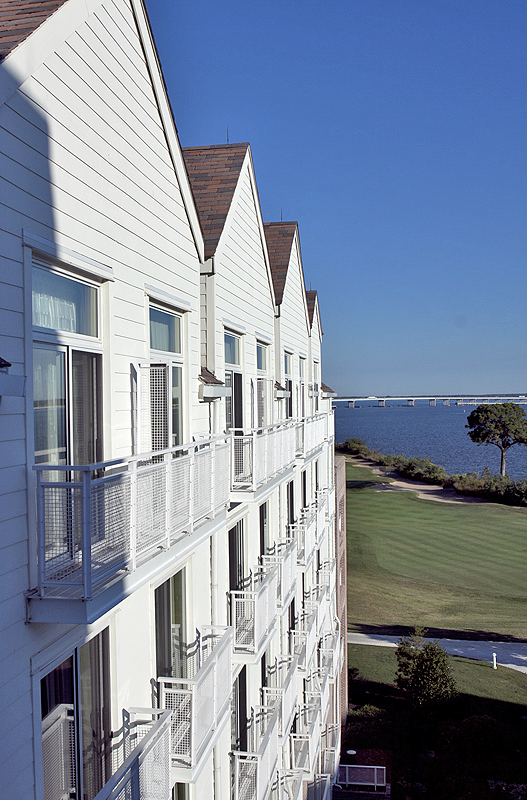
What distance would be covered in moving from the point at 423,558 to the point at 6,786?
4272 centimetres

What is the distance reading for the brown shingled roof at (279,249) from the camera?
1464cm

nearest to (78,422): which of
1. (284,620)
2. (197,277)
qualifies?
(197,277)

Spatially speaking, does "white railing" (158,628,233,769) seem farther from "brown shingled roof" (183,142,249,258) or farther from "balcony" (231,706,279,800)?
"brown shingled roof" (183,142,249,258)

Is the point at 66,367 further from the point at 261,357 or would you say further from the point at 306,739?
the point at 306,739

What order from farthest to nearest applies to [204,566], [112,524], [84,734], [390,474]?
[390,474] → [204,566] → [84,734] → [112,524]

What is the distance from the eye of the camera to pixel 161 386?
6.09m

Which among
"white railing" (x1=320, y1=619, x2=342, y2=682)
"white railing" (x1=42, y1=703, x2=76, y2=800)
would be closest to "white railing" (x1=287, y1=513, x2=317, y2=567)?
"white railing" (x1=320, y1=619, x2=342, y2=682)

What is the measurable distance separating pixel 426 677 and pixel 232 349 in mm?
16450

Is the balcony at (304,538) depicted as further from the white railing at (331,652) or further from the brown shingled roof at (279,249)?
the brown shingled roof at (279,249)

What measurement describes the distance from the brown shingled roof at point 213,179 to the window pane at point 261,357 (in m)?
3.45

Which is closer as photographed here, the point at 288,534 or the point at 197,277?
the point at 197,277

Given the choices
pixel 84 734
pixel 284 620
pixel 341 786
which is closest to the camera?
pixel 84 734

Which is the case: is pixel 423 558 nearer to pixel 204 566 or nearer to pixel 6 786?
pixel 204 566

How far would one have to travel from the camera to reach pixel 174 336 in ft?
24.0
